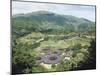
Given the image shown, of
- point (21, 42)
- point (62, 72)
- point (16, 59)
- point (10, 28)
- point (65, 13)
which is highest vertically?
point (65, 13)

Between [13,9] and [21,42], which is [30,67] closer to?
[21,42]

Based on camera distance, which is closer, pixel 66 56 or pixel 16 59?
pixel 16 59

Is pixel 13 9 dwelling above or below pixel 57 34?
above

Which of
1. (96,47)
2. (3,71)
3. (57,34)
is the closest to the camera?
(3,71)

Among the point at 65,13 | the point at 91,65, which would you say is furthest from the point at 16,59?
the point at 91,65

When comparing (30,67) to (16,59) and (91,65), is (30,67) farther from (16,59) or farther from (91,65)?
(91,65)

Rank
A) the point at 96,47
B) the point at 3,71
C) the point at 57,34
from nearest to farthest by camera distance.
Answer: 1. the point at 3,71
2. the point at 57,34
3. the point at 96,47
